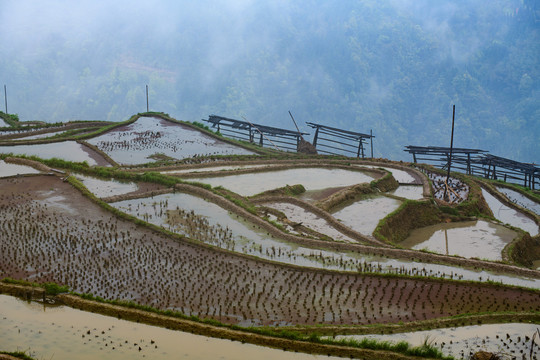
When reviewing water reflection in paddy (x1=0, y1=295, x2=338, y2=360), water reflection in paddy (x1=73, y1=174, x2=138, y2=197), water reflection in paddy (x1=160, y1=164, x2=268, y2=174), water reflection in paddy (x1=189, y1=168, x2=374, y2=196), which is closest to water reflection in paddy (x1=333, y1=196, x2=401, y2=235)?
water reflection in paddy (x1=189, y1=168, x2=374, y2=196)

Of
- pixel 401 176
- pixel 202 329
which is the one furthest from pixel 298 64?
pixel 202 329

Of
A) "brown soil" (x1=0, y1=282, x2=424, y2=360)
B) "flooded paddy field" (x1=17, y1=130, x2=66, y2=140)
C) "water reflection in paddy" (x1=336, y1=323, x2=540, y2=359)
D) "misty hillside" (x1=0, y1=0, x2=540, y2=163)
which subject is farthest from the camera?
"misty hillside" (x1=0, y1=0, x2=540, y2=163)

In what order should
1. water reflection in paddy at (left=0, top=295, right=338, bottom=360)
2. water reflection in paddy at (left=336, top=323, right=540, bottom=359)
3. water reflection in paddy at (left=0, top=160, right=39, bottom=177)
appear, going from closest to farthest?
water reflection in paddy at (left=0, top=295, right=338, bottom=360) → water reflection in paddy at (left=336, top=323, right=540, bottom=359) → water reflection in paddy at (left=0, top=160, right=39, bottom=177)

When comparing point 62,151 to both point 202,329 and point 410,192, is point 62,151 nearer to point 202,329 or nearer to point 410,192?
point 410,192

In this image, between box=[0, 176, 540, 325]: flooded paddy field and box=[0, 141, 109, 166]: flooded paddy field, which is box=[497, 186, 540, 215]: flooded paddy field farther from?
box=[0, 141, 109, 166]: flooded paddy field

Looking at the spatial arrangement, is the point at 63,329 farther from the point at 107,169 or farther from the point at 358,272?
the point at 107,169

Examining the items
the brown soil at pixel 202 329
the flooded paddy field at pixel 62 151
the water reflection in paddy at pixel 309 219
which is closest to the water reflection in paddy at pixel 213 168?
the flooded paddy field at pixel 62 151

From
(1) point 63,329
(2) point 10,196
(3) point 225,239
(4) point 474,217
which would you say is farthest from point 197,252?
(4) point 474,217
